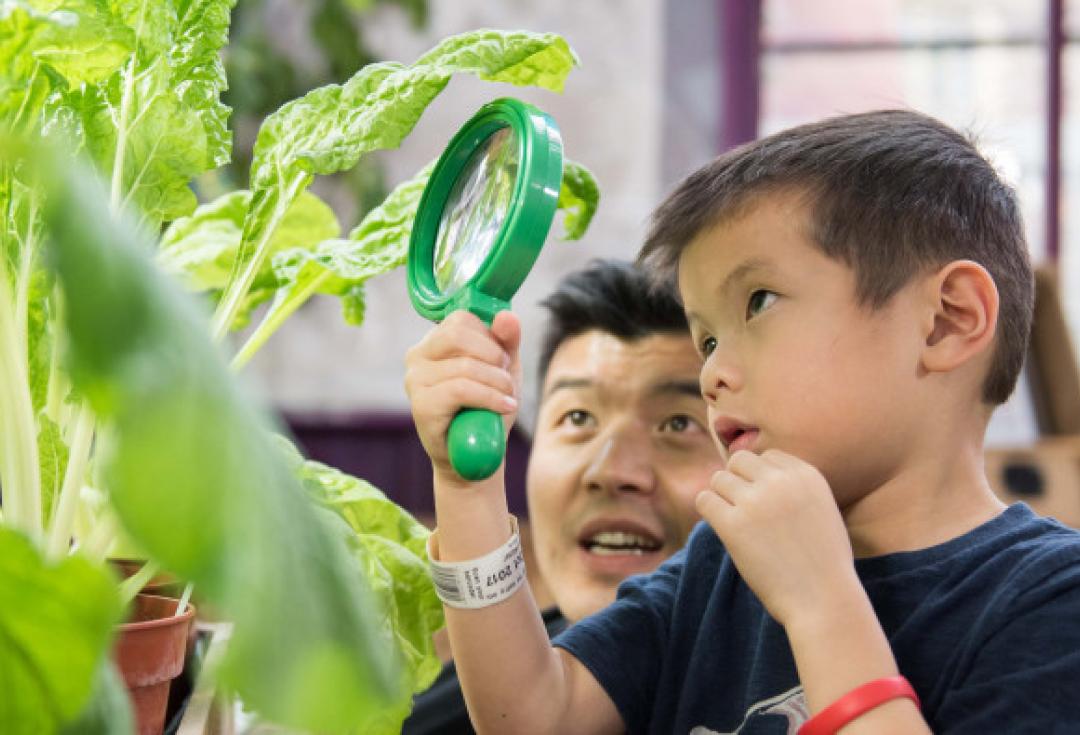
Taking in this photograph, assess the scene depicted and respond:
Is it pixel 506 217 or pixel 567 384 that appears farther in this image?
pixel 567 384

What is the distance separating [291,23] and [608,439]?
2.93 meters

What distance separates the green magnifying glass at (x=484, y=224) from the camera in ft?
2.10

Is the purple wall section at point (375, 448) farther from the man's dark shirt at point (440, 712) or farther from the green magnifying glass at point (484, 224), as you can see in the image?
the green magnifying glass at point (484, 224)

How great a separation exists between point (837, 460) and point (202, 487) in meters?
0.57

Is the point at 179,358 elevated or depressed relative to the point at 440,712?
elevated

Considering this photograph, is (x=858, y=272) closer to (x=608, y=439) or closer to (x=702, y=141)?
(x=608, y=439)

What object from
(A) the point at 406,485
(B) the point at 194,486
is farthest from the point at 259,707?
(A) the point at 406,485

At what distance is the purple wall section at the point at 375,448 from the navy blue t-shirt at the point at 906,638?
261cm

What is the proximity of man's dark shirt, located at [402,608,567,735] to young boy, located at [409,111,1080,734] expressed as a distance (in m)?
0.23

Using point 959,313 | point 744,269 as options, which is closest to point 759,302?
point 744,269

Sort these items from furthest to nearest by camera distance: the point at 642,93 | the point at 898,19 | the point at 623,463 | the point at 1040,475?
the point at 898,19, the point at 642,93, the point at 1040,475, the point at 623,463

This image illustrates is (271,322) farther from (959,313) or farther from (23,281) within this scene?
(959,313)

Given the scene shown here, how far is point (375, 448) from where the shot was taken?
11.8ft

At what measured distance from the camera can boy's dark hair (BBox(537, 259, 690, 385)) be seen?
1.23m
